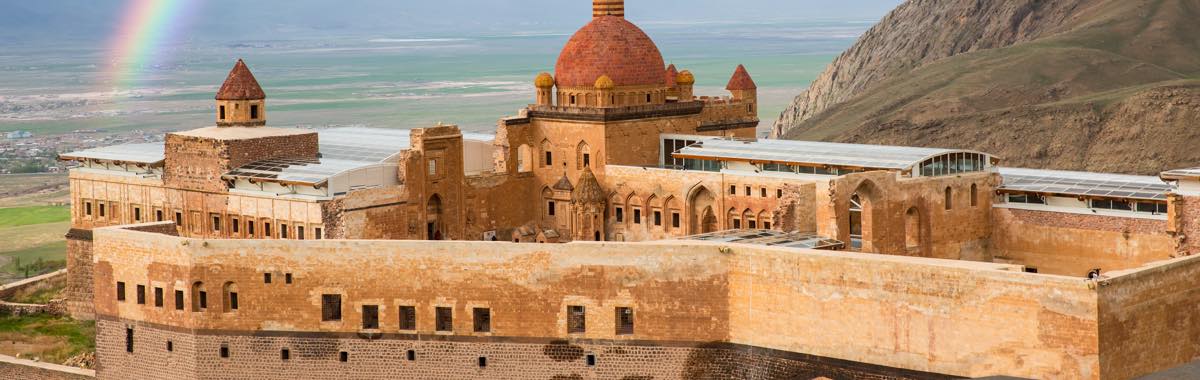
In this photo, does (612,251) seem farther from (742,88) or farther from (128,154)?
(742,88)

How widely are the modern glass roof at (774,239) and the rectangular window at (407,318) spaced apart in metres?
7.61

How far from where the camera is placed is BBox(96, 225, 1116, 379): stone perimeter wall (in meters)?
46.7

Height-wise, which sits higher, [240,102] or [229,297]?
[240,102]

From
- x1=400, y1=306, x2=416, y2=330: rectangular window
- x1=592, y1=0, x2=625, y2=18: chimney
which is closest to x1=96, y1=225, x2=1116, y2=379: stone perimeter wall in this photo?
x1=400, y1=306, x2=416, y2=330: rectangular window

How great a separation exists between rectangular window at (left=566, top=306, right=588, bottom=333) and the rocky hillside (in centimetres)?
5108

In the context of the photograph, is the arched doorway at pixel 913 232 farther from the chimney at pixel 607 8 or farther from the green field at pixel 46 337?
the green field at pixel 46 337

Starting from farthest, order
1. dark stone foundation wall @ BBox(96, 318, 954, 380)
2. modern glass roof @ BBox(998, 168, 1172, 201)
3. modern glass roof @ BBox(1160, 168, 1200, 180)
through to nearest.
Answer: modern glass roof @ BBox(998, 168, 1172, 201) < modern glass roof @ BBox(1160, 168, 1200, 180) < dark stone foundation wall @ BBox(96, 318, 954, 380)

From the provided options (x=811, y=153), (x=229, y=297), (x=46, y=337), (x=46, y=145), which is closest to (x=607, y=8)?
(x=811, y=153)

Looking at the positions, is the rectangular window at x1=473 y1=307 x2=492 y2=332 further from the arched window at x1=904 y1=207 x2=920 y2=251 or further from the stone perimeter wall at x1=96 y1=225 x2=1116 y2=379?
the arched window at x1=904 y1=207 x2=920 y2=251

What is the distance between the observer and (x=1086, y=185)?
6269cm

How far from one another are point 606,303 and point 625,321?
2.60ft

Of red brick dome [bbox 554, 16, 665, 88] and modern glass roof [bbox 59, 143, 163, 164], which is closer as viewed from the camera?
modern glass roof [bbox 59, 143, 163, 164]

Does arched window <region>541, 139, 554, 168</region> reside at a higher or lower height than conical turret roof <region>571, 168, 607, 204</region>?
higher

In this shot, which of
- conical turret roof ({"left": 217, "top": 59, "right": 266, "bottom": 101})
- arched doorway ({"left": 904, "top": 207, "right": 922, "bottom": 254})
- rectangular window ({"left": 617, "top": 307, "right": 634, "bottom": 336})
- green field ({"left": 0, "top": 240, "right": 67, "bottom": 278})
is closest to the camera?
rectangular window ({"left": 617, "top": 307, "right": 634, "bottom": 336})
